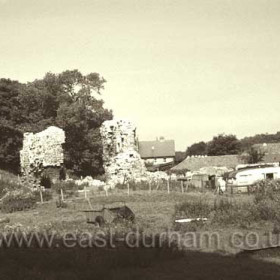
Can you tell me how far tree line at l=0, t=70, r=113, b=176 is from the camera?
48031 mm

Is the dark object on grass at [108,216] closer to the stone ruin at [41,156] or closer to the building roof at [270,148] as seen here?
the stone ruin at [41,156]

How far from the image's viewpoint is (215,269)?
992 centimetres

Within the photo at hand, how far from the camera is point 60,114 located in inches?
1927

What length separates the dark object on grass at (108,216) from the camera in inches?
635

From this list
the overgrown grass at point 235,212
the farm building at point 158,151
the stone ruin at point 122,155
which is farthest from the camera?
the farm building at point 158,151

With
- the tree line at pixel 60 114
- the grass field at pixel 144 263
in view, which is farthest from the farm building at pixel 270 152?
the grass field at pixel 144 263

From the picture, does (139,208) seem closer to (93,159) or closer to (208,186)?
(208,186)

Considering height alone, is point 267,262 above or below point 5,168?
below

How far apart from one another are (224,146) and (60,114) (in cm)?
4070

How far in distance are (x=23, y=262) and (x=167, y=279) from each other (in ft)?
9.77

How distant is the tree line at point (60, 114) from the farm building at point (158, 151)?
1353 inches

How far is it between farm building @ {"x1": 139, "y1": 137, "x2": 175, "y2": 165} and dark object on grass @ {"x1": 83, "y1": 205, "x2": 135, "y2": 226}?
70.0 m

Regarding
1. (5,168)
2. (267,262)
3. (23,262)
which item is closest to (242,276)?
(267,262)

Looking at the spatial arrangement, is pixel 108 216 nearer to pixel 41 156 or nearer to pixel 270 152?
pixel 41 156
